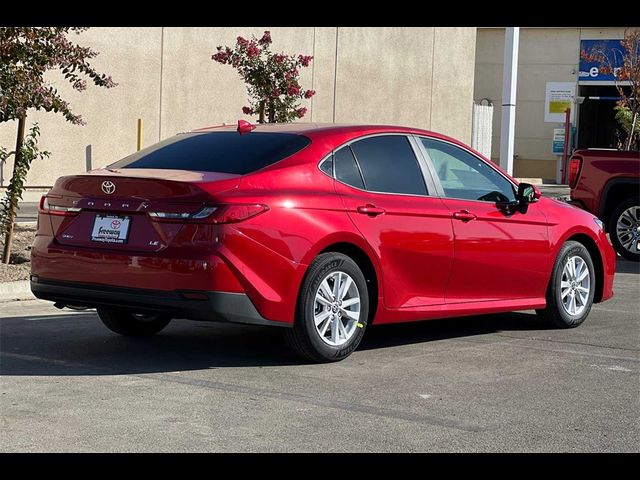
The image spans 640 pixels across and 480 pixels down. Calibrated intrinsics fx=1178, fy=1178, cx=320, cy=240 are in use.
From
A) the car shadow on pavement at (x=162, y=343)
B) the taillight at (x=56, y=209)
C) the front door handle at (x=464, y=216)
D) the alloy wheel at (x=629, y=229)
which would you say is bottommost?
the car shadow on pavement at (x=162, y=343)

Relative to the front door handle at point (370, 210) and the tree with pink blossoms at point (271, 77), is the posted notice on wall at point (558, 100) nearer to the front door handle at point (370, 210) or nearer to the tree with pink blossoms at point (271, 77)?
the tree with pink blossoms at point (271, 77)

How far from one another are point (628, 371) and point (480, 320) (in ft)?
7.96

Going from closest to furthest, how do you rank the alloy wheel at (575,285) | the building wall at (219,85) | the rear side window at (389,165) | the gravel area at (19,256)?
the rear side window at (389,165) < the alloy wheel at (575,285) < the gravel area at (19,256) < the building wall at (219,85)

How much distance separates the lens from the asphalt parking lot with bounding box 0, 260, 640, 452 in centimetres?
564

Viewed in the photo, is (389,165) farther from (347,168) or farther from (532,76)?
(532,76)

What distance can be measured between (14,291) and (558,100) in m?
39.7

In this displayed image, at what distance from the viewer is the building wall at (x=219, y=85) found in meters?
24.1

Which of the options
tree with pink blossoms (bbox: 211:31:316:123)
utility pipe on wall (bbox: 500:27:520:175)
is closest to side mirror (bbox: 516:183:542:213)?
tree with pink blossoms (bbox: 211:31:316:123)

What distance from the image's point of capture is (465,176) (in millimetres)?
8867

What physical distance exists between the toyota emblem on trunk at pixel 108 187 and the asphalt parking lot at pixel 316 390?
1.09 m

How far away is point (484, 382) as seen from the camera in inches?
281

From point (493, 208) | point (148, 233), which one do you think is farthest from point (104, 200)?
point (493, 208)

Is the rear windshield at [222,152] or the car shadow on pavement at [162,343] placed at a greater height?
the rear windshield at [222,152]

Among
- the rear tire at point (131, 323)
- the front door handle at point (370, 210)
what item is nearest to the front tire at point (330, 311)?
the front door handle at point (370, 210)
